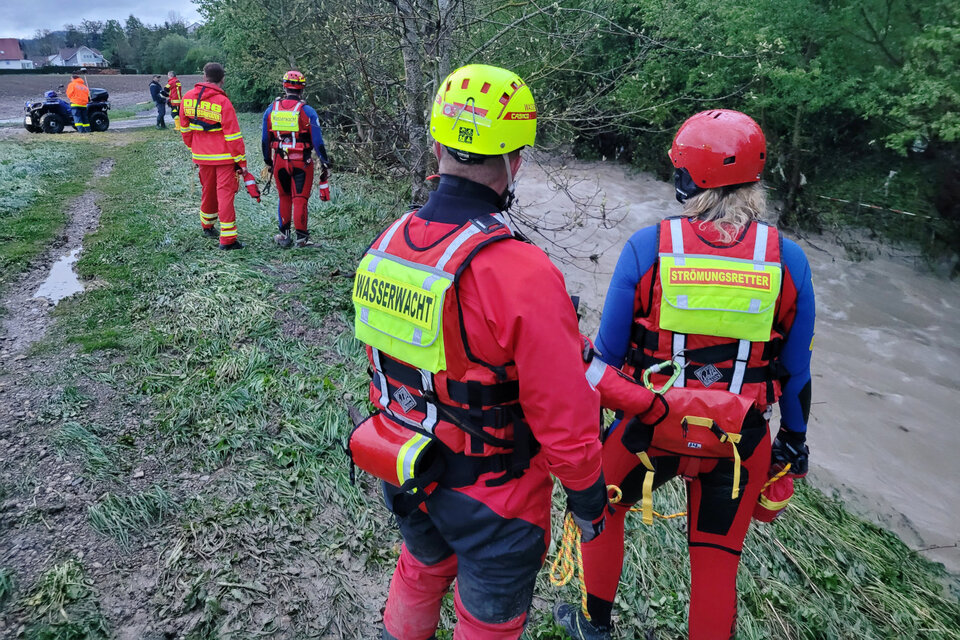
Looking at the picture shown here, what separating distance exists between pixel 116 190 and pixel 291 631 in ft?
38.0

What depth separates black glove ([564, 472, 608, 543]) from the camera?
2.08 meters

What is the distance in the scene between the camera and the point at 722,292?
2332 mm

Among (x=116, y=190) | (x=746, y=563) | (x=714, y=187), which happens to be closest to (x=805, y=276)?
(x=714, y=187)

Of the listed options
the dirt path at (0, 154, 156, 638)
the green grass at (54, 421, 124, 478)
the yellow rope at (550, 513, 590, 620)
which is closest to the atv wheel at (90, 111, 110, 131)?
the dirt path at (0, 154, 156, 638)

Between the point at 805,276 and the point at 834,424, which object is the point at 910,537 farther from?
the point at 805,276

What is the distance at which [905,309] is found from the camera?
32.4 ft

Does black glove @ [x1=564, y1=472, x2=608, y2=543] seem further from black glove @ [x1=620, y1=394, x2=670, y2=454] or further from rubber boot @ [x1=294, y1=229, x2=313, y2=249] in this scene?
rubber boot @ [x1=294, y1=229, x2=313, y2=249]

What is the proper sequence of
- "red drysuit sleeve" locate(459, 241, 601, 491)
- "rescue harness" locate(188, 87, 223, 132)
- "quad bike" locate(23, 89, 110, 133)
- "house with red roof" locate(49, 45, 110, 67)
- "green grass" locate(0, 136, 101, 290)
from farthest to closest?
1. "house with red roof" locate(49, 45, 110, 67)
2. "quad bike" locate(23, 89, 110, 133)
3. "green grass" locate(0, 136, 101, 290)
4. "rescue harness" locate(188, 87, 223, 132)
5. "red drysuit sleeve" locate(459, 241, 601, 491)

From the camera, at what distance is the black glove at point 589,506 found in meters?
2.08

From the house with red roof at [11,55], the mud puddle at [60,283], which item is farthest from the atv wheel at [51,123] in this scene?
the house with red roof at [11,55]

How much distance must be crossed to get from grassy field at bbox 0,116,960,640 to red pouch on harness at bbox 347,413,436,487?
151cm

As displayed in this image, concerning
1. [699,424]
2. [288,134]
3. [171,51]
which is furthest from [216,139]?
[171,51]

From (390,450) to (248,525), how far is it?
83.1 inches

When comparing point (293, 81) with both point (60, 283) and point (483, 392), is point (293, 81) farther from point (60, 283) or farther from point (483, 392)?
point (483, 392)
